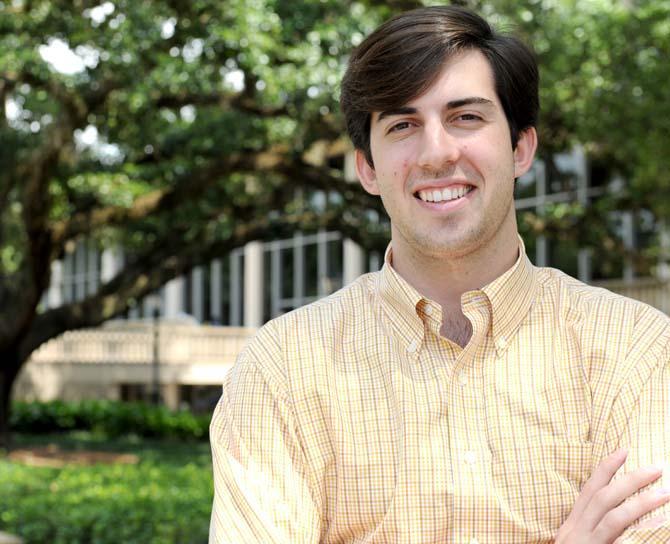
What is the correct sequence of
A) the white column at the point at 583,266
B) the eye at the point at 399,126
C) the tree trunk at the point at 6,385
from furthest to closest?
the white column at the point at 583,266 → the tree trunk at the point at 6,385 → the eye at the point at 399,126

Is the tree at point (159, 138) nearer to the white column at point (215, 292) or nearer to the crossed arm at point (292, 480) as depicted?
the crossed arm at point (292, 480)

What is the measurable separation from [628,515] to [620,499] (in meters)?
0.03

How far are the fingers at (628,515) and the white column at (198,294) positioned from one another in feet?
116

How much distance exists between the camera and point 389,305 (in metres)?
2.40

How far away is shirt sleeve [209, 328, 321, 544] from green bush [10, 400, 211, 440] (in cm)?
2185

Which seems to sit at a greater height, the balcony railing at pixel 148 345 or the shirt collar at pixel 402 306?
the shirt collar at pixel 402 306

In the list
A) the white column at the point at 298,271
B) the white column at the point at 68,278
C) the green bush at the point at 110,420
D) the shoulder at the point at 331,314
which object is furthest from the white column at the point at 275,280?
the shoulder at the point at 331,314

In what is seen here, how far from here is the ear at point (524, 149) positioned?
2.53 meters

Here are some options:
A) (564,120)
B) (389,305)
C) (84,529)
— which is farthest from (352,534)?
(564,120)

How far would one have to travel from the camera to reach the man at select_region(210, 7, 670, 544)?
2.19m

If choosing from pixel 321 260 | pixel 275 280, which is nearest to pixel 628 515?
pixel 321 260

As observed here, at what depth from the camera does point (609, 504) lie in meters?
2.12

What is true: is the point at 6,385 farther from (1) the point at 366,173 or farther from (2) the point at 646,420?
(2) the point at 646,420

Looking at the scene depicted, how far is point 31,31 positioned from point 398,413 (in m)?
11.0
